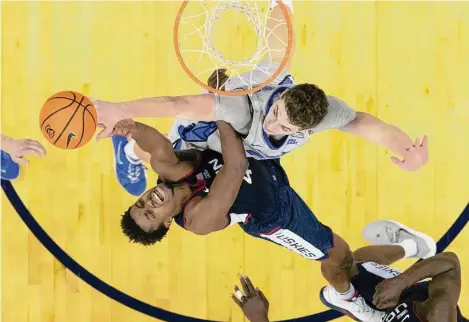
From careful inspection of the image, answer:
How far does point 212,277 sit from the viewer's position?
138 inches

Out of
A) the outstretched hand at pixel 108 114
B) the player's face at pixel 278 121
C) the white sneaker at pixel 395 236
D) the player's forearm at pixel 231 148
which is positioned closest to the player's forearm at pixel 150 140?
the outstretched hand at pixel 108 114

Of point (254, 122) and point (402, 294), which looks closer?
point (254, 122)

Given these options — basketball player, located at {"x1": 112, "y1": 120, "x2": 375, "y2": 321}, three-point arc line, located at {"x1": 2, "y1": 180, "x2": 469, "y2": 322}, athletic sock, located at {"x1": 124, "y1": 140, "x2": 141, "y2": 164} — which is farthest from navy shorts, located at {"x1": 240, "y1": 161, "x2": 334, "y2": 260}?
athletic sock, located at {"x1": 124, "y1": 140, "x2": 141, "y2": 164}

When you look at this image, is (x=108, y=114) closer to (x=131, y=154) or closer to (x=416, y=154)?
(x=131, y=154)

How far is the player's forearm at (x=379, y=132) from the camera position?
2775mm

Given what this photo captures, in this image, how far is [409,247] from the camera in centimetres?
327

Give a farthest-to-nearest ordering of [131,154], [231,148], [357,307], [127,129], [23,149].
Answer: [131,154] < [23,149] < [357,307] < [231,148] < [127,129]

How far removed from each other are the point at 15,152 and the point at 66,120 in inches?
33.8

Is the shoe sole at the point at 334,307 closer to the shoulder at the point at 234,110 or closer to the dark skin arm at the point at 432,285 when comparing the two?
the dark skin arm at the point at 432,285

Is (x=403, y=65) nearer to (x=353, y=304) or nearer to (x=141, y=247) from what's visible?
(x=353, y=304)

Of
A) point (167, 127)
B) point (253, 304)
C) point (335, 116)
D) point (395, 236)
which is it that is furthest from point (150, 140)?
point (395, 236)

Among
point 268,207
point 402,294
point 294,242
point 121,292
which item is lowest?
point 121,292

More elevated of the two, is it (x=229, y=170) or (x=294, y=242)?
(x=229, y=170)

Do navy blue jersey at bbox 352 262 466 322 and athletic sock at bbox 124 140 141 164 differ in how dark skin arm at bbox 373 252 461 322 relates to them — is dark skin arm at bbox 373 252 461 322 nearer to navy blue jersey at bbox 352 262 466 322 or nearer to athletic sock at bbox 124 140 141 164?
navy blue jersey at bbox 352 262 466 322
